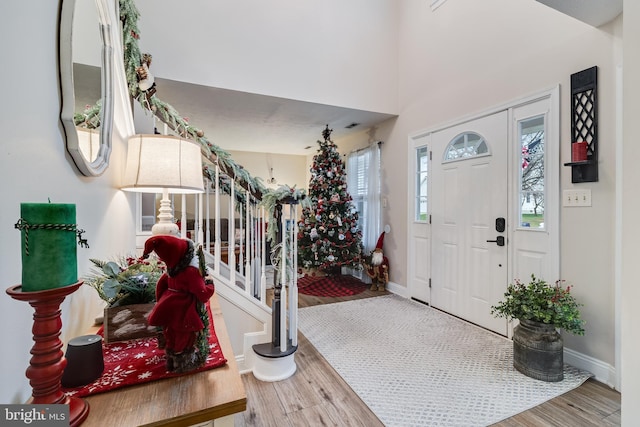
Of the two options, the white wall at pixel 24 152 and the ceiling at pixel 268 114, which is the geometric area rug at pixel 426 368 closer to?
the white wall at pixel 24 152

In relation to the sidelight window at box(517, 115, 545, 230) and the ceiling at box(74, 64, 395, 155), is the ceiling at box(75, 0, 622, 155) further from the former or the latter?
the sidelight window at box(517, 115, 545, 230)

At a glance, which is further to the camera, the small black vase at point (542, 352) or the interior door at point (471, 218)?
the interior door at point (471, 218)

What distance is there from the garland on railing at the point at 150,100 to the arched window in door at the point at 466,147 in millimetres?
2204

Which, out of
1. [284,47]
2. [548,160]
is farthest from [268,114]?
[548,160]

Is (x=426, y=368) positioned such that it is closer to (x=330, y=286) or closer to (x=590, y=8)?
(x=330, y=286)

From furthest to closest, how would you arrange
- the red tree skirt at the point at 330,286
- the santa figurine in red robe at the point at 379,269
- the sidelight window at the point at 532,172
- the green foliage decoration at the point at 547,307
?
the santa figurine in red robe at the point at 379,269, the red tree skirt at the point at 330,286, the sidelight window at the point at 532,172, the green foliage decoration at the point at 547,307

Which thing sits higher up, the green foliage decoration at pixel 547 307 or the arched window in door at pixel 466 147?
the arched window in door at pixel 466 147

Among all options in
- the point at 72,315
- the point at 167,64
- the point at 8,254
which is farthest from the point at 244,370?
the point at 167,64

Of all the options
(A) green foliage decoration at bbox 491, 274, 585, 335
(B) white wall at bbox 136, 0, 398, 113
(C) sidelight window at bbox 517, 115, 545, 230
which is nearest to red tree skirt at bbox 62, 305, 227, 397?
(A) green foliage decoration at bbox 491, 274, 585, 335

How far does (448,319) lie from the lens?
3.12 metres

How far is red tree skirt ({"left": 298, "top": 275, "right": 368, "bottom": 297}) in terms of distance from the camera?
13.5 feet

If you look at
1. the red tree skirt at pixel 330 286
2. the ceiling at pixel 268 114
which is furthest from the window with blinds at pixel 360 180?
the red tree skirt at pixel 330 286

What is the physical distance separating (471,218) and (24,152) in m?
3.24

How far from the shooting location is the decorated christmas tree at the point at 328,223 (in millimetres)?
4402
